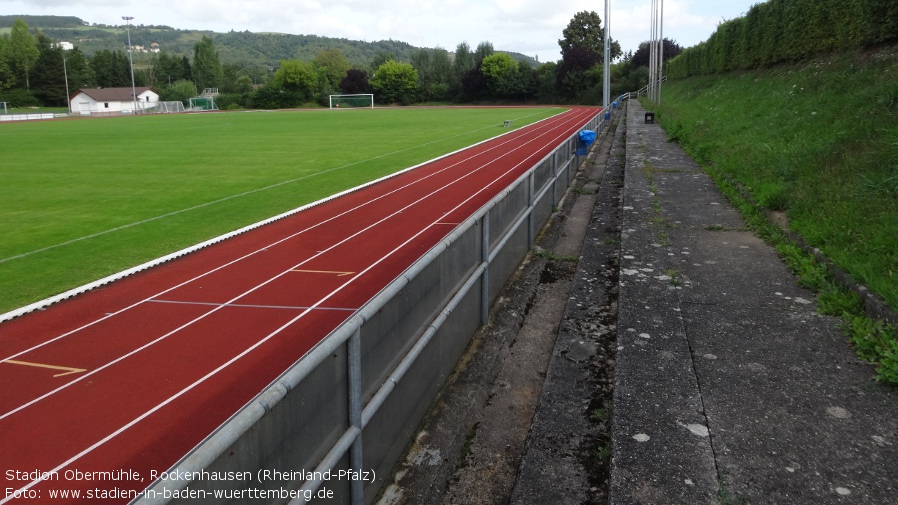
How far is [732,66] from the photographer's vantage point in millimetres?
33625

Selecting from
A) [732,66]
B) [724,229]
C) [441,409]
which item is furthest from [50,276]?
[732,66]

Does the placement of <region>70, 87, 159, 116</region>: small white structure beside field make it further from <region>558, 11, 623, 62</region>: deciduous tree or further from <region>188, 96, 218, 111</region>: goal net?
<region>558, 11, 623, 62</region>: deciduous tree

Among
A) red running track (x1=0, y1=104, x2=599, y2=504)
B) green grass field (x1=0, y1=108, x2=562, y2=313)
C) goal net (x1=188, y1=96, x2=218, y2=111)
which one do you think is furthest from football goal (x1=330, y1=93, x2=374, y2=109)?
red running track (x1=0, y1=104, x2=599, y2=504)

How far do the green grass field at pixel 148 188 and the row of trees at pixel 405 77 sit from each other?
60467 mm

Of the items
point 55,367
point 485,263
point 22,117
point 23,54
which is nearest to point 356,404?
point 485,263

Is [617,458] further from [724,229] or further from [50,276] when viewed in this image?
[50,276]

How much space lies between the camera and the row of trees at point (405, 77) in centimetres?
8788

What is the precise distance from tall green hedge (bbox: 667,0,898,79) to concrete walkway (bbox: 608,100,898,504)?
11.9 m

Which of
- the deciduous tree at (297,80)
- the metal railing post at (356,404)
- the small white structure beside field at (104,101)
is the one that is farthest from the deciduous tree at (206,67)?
the metal railing post at (356,404)

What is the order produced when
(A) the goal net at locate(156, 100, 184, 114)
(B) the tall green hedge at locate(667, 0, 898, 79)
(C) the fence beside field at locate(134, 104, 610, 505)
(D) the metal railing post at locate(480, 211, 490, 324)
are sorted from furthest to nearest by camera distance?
(A) the goal net at locate(156, 100, 184, 114) < (B) the tall green hedge at locate(667, 0, 898, 79) < (D) the metal railing post at locate(480, 211, 490, 324) < (C) the fence beside field at locate(134, 104, 610, 505)

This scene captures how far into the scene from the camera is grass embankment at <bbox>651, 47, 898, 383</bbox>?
18.5 feet

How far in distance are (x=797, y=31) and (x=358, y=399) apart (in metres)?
24.0

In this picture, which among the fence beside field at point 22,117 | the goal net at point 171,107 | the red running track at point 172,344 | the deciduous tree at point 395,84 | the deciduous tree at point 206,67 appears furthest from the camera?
the deciduous tree at point 206,67

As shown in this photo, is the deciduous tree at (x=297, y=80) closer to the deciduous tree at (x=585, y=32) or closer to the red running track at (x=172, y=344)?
the deciduous tree at (x=585, y=32)
